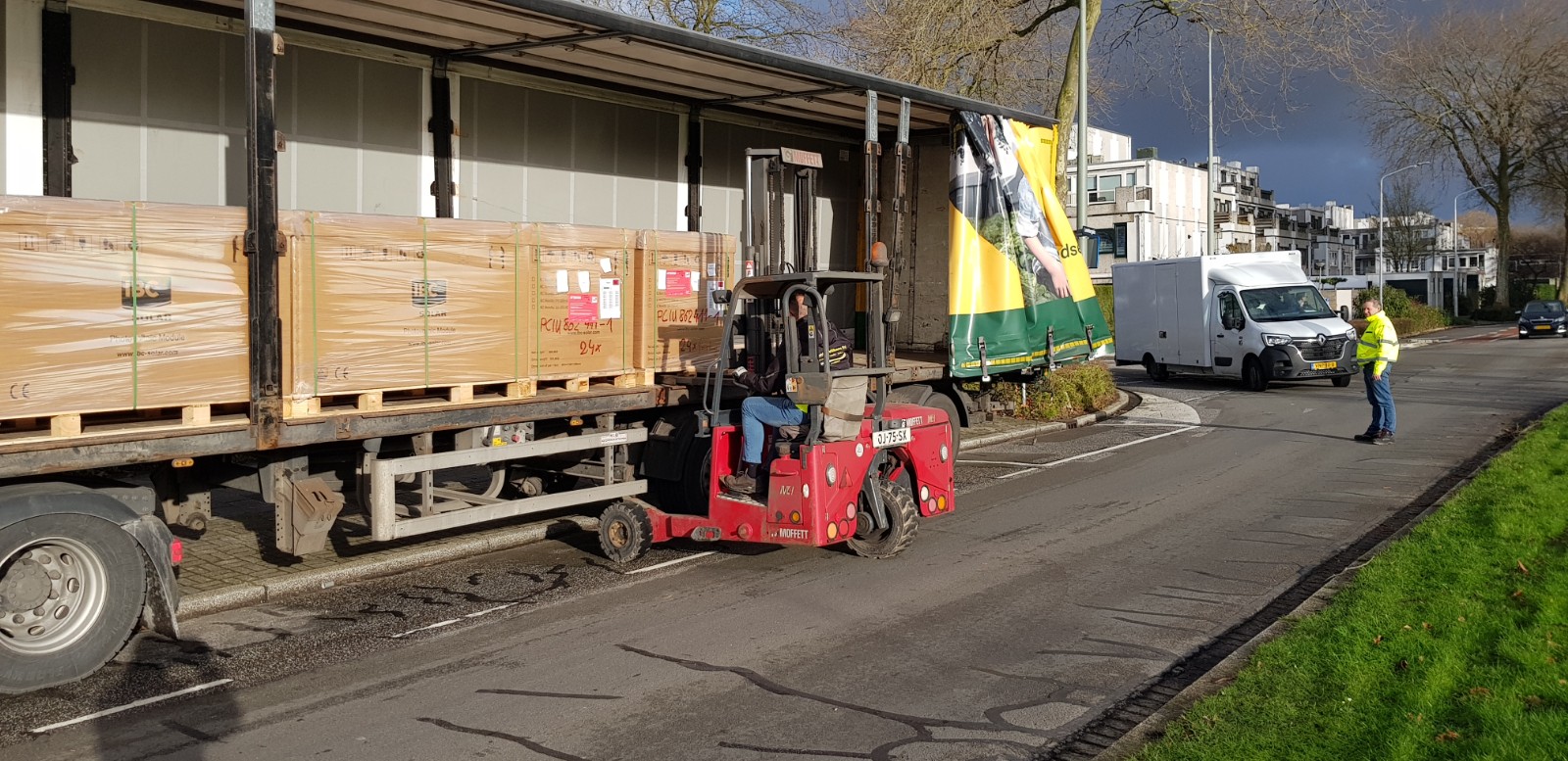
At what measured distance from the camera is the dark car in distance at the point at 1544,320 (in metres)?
44.9

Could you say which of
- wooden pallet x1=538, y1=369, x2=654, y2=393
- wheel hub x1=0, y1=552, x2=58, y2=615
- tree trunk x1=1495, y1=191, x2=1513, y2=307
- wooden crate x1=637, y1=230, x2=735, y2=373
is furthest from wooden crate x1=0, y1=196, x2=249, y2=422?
tree trunk x1=1495, y1=191, x2=1513, y2=307

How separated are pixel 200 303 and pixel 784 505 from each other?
388 centimetres

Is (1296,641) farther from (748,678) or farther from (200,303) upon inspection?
(200,303)

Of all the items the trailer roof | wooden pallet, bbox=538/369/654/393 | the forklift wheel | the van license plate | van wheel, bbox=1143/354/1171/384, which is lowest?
the forklift wheel

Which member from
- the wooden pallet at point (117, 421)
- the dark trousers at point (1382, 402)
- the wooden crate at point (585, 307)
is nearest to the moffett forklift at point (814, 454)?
the wooden crate at point (585, 307)

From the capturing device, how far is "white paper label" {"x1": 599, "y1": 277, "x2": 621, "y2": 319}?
9.21m

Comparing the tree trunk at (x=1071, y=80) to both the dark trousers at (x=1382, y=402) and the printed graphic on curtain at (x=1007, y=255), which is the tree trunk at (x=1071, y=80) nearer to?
the dark trousers at (x=1382, y=402)

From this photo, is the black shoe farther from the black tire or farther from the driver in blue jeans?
the black tire

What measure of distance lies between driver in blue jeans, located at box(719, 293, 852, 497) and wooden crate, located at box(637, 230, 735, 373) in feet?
3.37

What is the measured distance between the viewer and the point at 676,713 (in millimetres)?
5746

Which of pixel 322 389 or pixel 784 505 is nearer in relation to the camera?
pixel 322 389

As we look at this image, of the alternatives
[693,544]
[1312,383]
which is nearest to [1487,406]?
[1312,383]

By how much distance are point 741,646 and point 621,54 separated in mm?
6149

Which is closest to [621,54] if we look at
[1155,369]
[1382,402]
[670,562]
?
[670,562]
